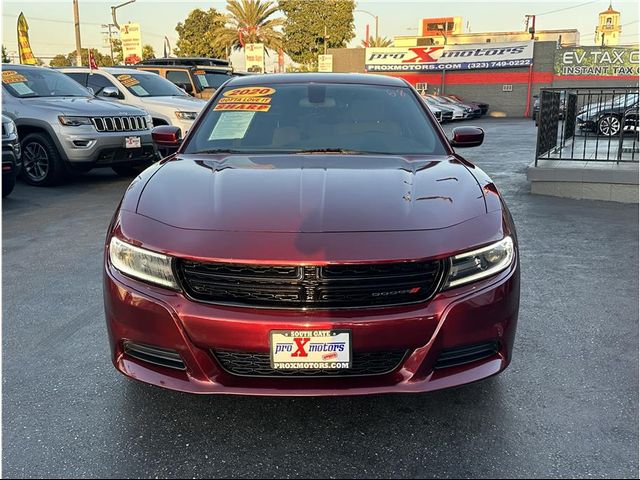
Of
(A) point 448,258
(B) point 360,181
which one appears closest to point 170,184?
(B) point 360,181

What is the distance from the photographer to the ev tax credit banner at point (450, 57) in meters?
37.0

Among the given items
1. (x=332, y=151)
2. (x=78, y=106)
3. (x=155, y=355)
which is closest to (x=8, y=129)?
(x=78, y=106)

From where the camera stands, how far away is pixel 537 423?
103 inches

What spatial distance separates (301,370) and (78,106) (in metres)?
7.59

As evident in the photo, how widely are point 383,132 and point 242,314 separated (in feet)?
5.99

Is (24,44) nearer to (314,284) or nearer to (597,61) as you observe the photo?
(314,284)

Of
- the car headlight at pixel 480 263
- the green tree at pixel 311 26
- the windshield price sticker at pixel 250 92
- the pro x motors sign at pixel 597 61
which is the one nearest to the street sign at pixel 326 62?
the green tree at pixel 311 26

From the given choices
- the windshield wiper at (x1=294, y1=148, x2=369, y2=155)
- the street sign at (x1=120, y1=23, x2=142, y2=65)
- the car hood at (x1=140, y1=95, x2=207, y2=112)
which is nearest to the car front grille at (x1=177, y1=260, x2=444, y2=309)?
the windshield wiper at (x1=294, y1=148, x2=369, y2=155)

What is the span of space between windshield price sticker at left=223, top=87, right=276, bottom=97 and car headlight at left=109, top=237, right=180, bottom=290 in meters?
1.78

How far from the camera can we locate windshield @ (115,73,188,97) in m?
11.0

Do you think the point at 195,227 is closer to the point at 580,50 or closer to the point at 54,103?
the point at 54,103

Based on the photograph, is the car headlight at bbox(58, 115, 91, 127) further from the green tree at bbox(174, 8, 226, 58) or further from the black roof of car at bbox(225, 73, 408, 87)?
the green tree at bbox(174, 8, 226, 58)

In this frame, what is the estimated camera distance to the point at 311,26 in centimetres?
5069

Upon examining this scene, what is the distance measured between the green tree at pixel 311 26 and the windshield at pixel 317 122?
158 feet
